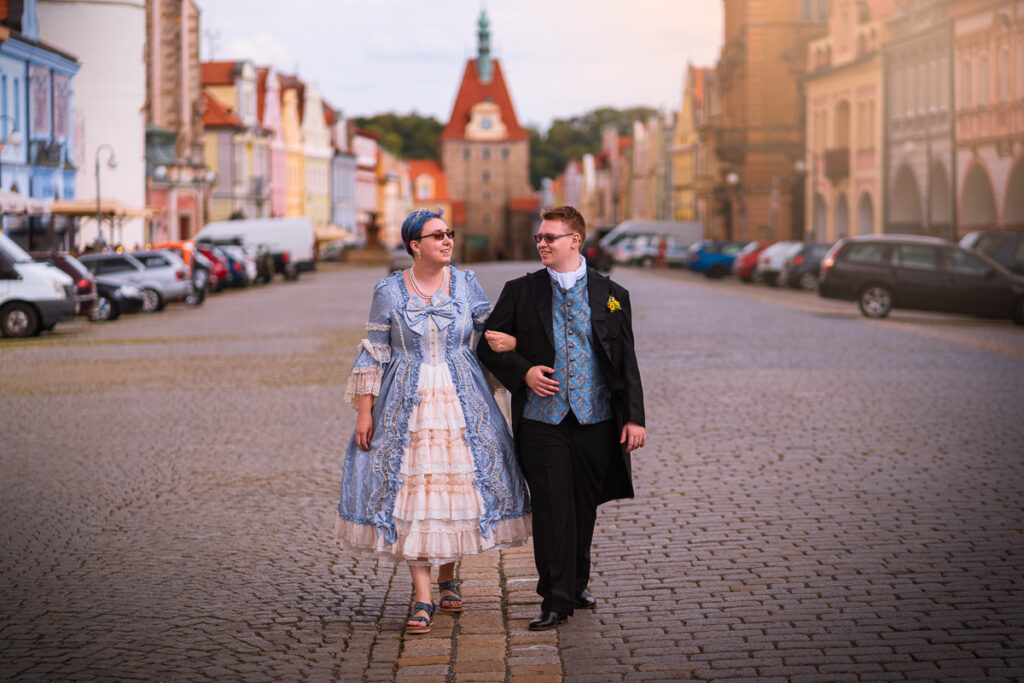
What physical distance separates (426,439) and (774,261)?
143 ft

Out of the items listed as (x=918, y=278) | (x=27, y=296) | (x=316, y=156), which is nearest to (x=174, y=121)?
(x=316, y=156)

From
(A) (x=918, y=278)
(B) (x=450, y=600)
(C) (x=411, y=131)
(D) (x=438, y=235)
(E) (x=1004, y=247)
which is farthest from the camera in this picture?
(C) (x=411, y=131)

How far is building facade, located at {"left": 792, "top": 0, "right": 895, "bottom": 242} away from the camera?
59803mm

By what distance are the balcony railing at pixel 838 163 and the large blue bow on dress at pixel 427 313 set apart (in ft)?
190

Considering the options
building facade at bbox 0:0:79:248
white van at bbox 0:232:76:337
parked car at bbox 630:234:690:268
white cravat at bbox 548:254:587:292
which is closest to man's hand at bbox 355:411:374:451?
white cravat at bbox 548:254:587:292

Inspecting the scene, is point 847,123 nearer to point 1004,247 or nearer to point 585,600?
point 1004,247

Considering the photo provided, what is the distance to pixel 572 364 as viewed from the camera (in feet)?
21.9

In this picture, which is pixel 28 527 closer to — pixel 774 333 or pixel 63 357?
pixel 63 357

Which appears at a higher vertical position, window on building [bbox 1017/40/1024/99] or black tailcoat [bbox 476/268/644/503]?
window on building [bbox 1017/40/1024/99]

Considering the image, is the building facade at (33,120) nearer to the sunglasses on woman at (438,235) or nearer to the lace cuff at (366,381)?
the lace cuff at (366,381)

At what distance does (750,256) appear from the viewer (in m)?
52.8

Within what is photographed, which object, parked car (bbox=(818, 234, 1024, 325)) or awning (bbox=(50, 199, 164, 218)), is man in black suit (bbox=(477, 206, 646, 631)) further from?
awning (bbox=(50, 199, 164, 218))

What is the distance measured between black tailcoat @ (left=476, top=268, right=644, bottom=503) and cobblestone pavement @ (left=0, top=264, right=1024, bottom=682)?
3.08 feet

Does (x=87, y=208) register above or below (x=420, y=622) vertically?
above
